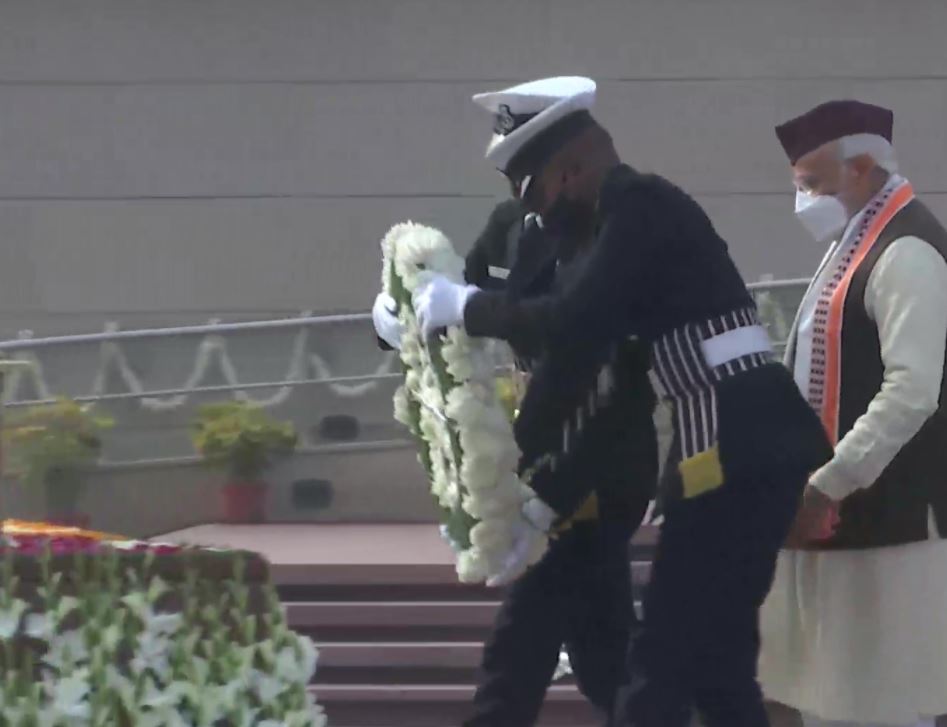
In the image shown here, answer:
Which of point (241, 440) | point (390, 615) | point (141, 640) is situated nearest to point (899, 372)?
point (141, 640)

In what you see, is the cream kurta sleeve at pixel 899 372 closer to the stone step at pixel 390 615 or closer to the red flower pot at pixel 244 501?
the stone step at pixel 390 615

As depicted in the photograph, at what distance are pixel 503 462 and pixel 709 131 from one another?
6902 millimetres

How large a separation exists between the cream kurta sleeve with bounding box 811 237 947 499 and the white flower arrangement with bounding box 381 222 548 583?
680mm

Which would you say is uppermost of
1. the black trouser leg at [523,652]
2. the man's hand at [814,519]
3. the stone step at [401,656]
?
the man's hand at [814,519]

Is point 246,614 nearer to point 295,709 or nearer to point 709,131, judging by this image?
point 295,709

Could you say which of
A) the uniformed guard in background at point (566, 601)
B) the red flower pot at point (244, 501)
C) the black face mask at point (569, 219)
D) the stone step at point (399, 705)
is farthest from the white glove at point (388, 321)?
the red flower pot at point (244, 501)

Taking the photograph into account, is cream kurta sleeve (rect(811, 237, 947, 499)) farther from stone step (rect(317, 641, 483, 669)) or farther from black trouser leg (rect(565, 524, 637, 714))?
stone step (rect(317, 641, 483, 669))

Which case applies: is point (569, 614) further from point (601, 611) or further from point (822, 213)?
point (822, 213)

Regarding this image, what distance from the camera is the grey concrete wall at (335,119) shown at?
10.4m

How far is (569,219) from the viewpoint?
A: 382cm

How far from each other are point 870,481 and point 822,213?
2.28 feet

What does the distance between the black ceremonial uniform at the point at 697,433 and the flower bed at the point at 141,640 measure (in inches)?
31.1

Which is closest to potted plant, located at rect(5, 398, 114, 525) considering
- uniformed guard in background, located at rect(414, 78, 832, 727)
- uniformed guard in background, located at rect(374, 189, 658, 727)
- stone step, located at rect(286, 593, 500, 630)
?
stone step, located at rect(286, 593, 500, 630)

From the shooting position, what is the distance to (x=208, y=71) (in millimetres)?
10492
